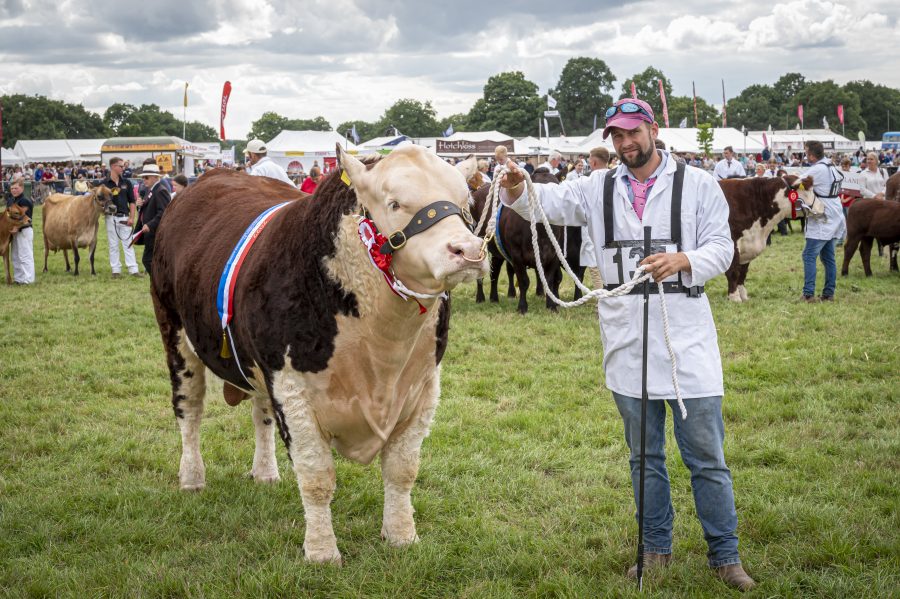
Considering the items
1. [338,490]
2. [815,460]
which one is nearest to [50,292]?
[338,490]

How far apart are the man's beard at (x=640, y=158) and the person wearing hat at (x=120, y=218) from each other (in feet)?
41.1

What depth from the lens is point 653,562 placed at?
3742 millimetres

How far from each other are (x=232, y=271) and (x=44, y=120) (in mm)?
106880

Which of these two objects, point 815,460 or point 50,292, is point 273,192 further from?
point 50,292

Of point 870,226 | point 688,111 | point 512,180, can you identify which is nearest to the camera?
point 512,180

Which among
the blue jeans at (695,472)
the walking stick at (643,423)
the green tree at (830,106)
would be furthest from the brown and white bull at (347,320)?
the green tree at (830,106)

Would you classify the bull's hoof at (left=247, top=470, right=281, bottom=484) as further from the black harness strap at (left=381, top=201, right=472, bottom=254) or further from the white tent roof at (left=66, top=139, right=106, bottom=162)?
the white tent roof at (left=66, top=139, right=106, bottom=162)

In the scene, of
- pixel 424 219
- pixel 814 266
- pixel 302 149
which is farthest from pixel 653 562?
pixel 302 149

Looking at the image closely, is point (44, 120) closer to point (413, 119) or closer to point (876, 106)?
point (413, 119)

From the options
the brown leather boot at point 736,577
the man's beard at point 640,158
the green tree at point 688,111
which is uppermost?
the green tree at point 688,111

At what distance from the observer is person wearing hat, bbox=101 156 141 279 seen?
564 inches

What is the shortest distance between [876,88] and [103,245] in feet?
411

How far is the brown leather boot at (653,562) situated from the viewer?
369cm

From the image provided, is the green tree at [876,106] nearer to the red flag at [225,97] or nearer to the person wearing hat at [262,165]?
the red flag at [225,97]
